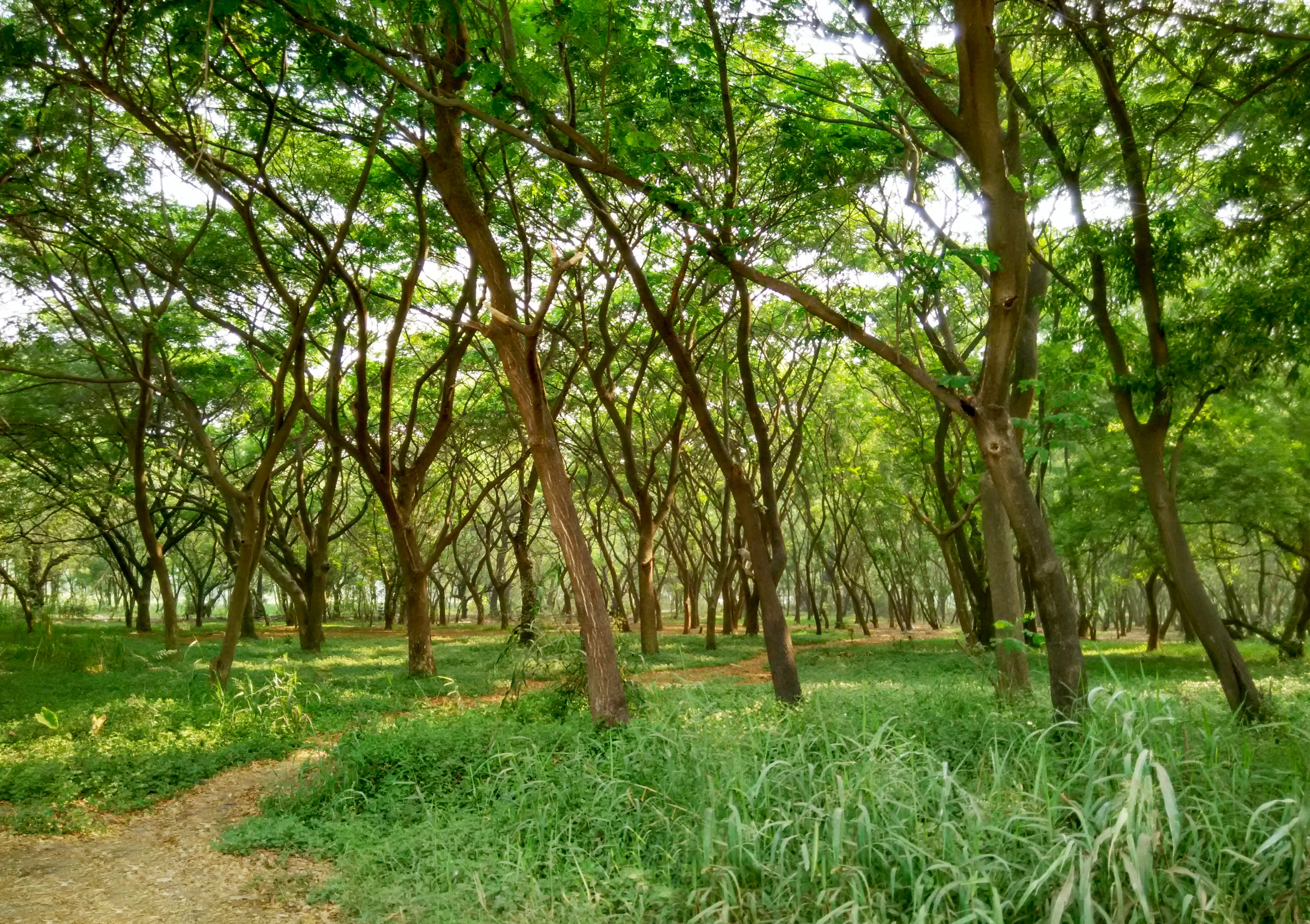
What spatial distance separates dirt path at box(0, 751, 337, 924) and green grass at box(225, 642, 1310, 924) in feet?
0.77

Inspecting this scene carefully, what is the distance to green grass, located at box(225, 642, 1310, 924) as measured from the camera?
3297 millimetres

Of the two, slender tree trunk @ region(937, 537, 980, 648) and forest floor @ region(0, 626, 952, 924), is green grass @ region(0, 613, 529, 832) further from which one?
slender tree trunk @ region(937, 537, 980, 648)

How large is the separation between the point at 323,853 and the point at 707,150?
7657mm

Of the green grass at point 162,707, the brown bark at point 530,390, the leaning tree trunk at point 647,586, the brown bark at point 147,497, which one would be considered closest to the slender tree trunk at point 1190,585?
the brown bark at point 530,390

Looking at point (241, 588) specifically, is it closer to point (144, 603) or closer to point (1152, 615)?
point (144, 603)

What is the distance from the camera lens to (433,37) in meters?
8.48

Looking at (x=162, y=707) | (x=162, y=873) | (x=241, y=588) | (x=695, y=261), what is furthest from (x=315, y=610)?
(x=162, y=873)

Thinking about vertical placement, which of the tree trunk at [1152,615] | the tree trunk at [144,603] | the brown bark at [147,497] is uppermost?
the brown bark at [147,497]

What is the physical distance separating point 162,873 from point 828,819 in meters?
3.90

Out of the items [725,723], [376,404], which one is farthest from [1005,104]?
[376,404]

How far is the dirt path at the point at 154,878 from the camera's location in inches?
171

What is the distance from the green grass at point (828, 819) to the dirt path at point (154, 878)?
0.23 m

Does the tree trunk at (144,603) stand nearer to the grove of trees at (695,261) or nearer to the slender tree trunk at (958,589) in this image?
the grove of trees at (695,261)

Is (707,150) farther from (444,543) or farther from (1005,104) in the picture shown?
(444,543)
